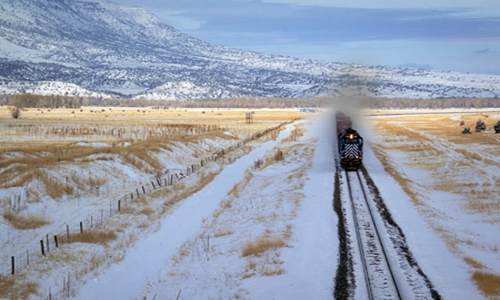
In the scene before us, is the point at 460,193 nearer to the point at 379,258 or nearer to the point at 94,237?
the point at 379,258

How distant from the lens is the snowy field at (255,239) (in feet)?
50.4

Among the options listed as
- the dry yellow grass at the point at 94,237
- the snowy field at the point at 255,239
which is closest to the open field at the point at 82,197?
the dry yellow grass at the point at 94,237

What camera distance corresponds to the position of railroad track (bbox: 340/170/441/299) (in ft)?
44.8

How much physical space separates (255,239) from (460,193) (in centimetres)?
1617

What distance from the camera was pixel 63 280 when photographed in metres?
16.6

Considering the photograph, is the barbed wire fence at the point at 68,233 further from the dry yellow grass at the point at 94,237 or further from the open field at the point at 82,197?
the dry yellow grass at the point at 94,237

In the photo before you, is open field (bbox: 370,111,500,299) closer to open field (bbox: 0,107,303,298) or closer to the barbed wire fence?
open field (bbox: 0,107,303,298)

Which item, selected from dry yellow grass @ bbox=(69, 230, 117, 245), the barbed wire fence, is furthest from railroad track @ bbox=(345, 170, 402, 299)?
the barbed wire fence

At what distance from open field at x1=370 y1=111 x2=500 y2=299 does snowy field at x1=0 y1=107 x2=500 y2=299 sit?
0.08m

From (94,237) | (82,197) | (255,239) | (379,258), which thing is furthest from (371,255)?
(82,197)

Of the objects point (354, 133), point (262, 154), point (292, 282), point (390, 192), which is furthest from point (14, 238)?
point (262, 154)

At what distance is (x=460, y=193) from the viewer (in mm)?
29547

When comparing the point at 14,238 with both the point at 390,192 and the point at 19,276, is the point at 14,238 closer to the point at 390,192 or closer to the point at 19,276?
the point at 19,276

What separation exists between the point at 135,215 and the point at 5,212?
6169 millimetres
